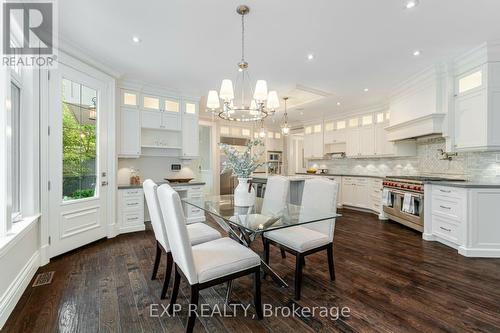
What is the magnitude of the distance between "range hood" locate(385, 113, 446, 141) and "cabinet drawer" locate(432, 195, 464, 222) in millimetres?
1155

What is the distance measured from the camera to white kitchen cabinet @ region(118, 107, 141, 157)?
416 cm

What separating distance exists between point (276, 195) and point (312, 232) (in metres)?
0.79

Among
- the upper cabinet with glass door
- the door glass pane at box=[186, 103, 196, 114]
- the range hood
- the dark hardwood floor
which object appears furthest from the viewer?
the door glass pane at box=[186, 103, 196, 114]

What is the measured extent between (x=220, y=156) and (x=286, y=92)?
3.13 metres

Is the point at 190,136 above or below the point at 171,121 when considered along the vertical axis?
below

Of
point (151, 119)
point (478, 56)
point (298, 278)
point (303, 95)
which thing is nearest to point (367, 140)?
point (303, 95)

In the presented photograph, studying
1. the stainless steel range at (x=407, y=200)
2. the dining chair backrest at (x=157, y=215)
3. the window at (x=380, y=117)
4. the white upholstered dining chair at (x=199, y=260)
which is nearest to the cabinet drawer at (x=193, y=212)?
the dining chair backrest at (x=157, y=215)

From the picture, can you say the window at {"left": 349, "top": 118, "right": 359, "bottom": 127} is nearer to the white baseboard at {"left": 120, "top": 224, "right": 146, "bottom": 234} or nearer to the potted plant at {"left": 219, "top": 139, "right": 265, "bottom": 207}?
the potted plant at {"left": 219, "top": 139, "right": 265, "bottom": 207}

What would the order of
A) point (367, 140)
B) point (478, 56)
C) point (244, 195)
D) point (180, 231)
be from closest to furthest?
point (180, 231)
point (244, 195)
point (478, 56)
point (367, 140)

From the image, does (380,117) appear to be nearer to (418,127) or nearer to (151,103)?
(418,127)

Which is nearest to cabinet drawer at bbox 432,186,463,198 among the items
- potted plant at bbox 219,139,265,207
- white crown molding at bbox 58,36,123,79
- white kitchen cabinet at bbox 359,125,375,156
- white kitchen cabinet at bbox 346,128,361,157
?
white kitchen cabinet at bbox 359,125,375,156

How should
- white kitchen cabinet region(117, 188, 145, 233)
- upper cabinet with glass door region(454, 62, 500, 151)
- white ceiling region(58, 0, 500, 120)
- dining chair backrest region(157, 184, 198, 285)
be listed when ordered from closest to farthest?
1. dining chair backrest region(157, 184, 198, 285)
2. white ceiling region(58, 0, 500, 120)
3. upper cabinet with glass door region(454, 62, 500, 151)
4. white kitchen cabinet region(117, 188, 145, 233)

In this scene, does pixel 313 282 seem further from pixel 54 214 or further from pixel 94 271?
pixel 54 214

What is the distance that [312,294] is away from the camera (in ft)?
7.11
